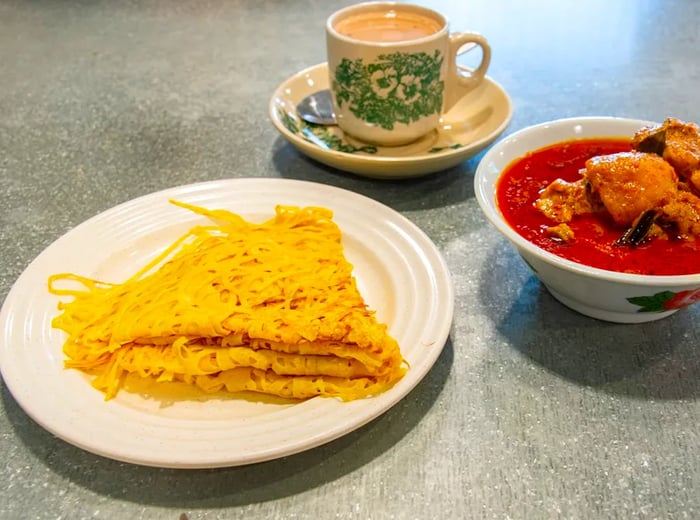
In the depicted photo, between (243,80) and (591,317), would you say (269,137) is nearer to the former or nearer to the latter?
(243,80)

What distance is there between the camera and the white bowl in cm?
76

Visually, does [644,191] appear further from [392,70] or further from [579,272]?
[392,70]

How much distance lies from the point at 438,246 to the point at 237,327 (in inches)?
17.7

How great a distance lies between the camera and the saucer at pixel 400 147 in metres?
1.17

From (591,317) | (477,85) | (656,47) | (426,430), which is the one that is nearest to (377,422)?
(426,430)

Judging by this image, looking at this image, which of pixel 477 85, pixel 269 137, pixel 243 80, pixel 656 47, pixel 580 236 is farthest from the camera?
pixel 656 47

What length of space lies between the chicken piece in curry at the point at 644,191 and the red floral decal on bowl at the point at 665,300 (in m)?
0.09

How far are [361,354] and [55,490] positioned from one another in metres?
0.37

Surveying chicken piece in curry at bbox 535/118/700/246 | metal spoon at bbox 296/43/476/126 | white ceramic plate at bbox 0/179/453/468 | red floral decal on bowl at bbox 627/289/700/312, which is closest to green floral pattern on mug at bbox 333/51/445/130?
metal spoon at bbox 296/43/476/126

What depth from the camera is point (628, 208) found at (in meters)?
0.87

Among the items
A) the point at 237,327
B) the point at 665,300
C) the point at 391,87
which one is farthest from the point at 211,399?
the point at 391,87

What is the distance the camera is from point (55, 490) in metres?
0.73

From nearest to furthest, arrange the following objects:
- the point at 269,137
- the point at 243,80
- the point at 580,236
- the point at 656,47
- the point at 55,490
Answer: the point at 55,490 → the point at 580,236 → the point at 269,137 → the point at 243,80 → the point at 656,47

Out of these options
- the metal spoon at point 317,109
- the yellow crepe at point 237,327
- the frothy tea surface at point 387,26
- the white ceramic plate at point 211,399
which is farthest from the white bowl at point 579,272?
the metal spoon at point 317,109
